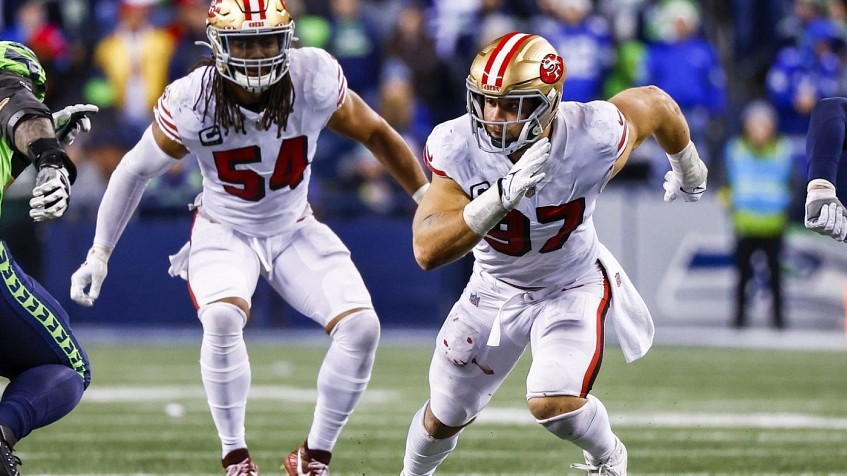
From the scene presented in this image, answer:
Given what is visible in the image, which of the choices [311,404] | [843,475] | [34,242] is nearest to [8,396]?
[843,475]

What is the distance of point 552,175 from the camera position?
425 centimetres

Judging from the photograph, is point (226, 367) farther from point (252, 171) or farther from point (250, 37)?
point (250, 37)

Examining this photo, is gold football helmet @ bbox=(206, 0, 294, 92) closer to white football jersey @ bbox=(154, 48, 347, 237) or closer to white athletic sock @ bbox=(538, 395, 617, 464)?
white football jersey @ bbox=(154, 48, 347, 237)

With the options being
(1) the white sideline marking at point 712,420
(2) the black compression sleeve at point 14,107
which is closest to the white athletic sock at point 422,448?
(2) the black compression sleeve at point 14,107

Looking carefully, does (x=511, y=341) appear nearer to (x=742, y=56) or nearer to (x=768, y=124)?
(x=768, y=124)

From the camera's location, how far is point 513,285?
4.53 meters

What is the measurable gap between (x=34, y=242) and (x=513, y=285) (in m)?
8.10

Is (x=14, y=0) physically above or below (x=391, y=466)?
below

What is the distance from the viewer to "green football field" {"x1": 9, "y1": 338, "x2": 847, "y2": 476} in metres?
5.58

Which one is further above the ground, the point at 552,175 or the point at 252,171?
the point at 552,175

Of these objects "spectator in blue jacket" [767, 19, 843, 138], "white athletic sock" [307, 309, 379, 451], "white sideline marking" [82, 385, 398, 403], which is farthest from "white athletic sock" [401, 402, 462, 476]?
"spectator in blue jacket" [767, 19, 843, 138]

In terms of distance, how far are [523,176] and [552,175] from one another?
42 centimetres

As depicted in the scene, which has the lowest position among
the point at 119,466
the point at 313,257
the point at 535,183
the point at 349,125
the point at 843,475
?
the point at 119,466

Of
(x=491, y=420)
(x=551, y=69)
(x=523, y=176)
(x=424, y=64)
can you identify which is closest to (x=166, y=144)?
(x=551, y=69)
